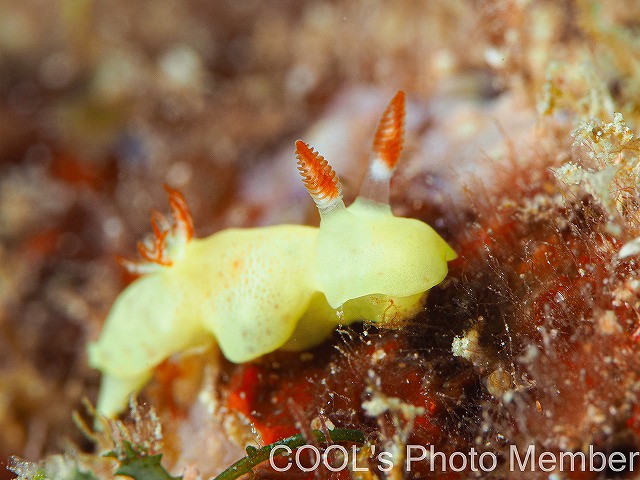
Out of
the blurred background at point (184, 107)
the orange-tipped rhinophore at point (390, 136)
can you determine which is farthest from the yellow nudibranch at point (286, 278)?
the blurred background at point (184, 107)

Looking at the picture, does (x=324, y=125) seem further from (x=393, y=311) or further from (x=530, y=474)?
(x=530, y=474)

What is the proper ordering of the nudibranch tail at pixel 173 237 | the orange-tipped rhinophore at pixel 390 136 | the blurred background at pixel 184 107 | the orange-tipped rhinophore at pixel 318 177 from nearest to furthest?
the orange-tipped rhinophore at pixel 318 177 < the orange-tipped rhinophore at pixel 390 136 < the nudibranch tail at pixel 173 237 < the blurred background at pixel 184 107

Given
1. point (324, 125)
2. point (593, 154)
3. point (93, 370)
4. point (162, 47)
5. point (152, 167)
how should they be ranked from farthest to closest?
point (162, 47)
point (152, 167)
point (324, 125)
point (93, 370)
point (593, 154)

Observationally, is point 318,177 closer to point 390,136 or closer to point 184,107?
point 390,136

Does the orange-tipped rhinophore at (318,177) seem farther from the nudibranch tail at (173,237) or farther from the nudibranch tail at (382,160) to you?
the nudibranch tail at (173,237)

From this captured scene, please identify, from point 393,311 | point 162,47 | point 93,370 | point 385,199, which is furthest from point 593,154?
point 162,47

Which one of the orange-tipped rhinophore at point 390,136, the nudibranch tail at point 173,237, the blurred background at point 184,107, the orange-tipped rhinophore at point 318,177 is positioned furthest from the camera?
the blurred background at point 184,107

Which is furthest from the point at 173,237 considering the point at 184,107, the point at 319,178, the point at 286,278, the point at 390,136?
the point at 184,107
